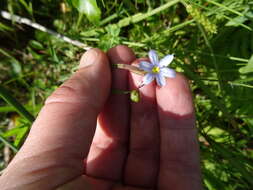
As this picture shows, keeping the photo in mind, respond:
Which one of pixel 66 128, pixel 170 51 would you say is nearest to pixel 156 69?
pixel 170 51

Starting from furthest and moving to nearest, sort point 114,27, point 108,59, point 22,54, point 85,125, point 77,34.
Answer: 1. point 22,54
2. point 77,34
3. point 114,27
4. point 108,59
5. point 85,125

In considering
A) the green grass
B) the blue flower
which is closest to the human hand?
the blue flower

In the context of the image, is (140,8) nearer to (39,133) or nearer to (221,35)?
(221,35)

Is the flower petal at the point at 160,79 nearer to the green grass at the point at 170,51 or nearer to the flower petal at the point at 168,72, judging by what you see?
the flower petal at the point at 168,72

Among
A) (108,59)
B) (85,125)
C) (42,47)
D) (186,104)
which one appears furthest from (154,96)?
(42,47)

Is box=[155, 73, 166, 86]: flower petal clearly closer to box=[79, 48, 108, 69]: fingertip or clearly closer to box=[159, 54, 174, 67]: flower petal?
box=[159, 54, 174, 67]: flower petal

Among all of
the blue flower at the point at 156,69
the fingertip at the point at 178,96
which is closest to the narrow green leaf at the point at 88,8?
the blue flower at the point at 156,69

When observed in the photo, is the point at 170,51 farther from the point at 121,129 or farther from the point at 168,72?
Result: the point at 121,129
